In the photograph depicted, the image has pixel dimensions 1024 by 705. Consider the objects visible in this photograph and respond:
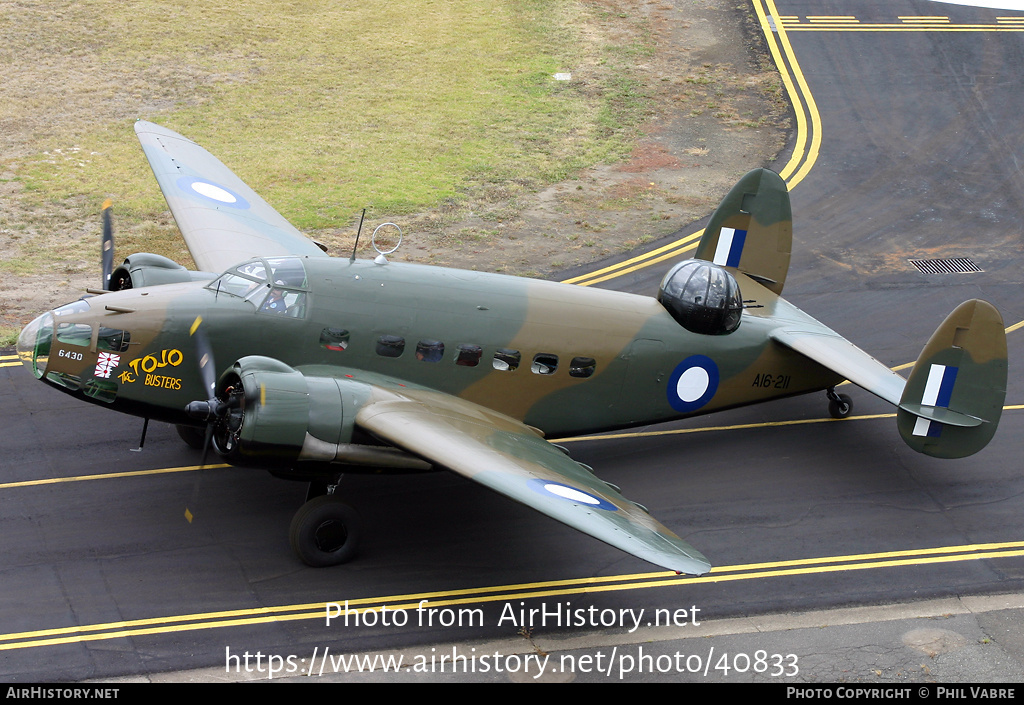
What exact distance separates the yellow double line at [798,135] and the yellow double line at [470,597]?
435 inches

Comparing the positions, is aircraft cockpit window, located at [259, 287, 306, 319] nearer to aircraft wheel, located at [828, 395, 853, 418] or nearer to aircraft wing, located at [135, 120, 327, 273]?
aircraft wing, located at [135, 120, 327, 273]

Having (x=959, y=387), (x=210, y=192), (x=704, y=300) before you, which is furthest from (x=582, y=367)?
(x=210, y=192)

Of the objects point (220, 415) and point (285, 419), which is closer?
point (285, 419)

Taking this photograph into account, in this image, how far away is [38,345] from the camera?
15.5m

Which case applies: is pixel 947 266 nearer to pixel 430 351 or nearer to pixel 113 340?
pixel 430 351

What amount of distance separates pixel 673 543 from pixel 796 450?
7.42m

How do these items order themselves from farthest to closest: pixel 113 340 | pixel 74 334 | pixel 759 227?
pixel 759 227 → pixel 113 340 → pixel 74 334

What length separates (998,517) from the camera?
59.6 feet

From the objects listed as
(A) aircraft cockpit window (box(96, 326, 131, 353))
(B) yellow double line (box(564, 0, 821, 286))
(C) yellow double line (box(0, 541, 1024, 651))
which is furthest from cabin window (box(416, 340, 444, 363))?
(B) yellow double line (box(564, 0, 821, 286))

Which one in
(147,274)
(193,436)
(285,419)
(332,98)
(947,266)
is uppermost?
(147,274)

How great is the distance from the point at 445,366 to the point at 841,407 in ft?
29.9

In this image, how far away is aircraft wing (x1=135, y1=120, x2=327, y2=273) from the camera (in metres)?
20.2

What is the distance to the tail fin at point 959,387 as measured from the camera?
17391 millimetres
